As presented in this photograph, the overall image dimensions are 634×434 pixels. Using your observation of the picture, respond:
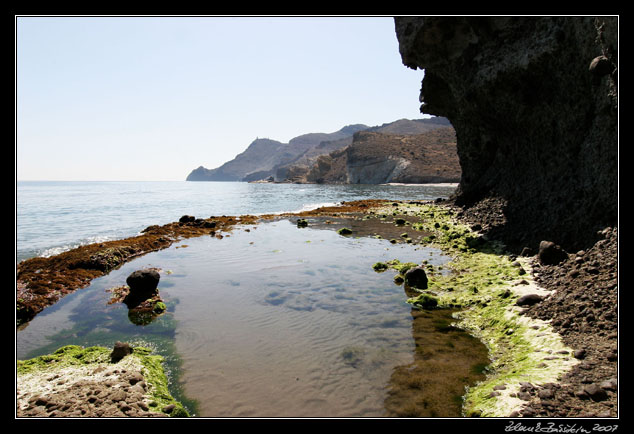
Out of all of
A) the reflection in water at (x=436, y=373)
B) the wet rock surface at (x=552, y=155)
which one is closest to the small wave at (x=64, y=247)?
the reflection in water at (x=436, y=373)

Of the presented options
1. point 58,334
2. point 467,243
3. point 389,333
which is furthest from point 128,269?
point 467,243

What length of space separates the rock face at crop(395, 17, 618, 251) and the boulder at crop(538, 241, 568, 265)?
749 millimetres

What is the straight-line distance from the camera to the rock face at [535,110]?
10859mm

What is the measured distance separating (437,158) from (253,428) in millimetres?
136623

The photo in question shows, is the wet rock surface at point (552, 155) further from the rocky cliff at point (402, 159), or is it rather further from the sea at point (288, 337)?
the rocky cliff at point (402, 159)

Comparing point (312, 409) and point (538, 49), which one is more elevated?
point (538, 49)

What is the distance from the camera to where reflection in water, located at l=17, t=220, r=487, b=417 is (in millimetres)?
6129

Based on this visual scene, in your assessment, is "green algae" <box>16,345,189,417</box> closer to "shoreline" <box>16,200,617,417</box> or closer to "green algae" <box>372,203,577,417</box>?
"shoreline" <box>16,200,617,417</box>

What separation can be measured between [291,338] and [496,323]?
209 inches

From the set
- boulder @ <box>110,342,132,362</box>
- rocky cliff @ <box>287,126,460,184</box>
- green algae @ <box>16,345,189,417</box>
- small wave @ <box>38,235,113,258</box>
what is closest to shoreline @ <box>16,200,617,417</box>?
green algae @ <box>16,345,189,417</box>

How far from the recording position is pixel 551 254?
11117 millimetres

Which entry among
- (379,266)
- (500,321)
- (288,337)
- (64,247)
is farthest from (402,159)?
(288,337)

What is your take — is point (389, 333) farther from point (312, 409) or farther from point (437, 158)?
point (437, 158)

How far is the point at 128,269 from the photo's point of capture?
16.3 m
